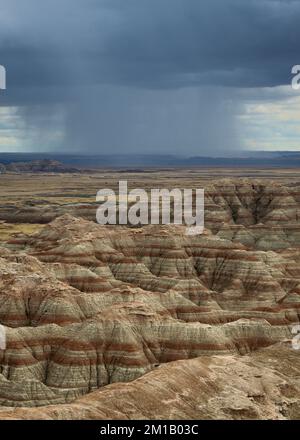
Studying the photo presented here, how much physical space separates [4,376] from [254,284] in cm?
4362

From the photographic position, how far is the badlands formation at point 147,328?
46938 millimetres

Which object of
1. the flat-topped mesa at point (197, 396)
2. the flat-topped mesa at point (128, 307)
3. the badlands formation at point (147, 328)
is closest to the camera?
the flat-topped mesa at point (197, 396)

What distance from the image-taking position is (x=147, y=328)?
6550 cm

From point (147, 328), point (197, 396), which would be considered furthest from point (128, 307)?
point (197, 396)

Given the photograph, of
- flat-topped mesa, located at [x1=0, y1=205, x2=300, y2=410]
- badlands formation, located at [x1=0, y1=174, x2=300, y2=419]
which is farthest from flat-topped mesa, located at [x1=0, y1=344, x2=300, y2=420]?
flat-topped mesa, located at [x1=0, y1=205, x2=300, y2=410]

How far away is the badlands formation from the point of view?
4694 centimetres

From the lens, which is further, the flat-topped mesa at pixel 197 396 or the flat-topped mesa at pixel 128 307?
the flat-topped mesa at pixel 128 307

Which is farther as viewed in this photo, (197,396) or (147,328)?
(147,328)

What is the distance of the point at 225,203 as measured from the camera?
166 metres

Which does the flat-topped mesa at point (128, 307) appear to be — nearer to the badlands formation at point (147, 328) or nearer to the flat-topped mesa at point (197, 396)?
the badlands formation at point (147, 328)

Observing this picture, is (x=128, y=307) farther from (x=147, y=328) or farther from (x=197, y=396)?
(x=197, y=396)

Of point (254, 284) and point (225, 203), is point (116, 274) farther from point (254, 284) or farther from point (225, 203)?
point (225, 203)

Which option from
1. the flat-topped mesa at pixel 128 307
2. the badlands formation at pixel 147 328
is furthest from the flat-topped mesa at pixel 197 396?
the flat-topped mesa at pixel 128 307
